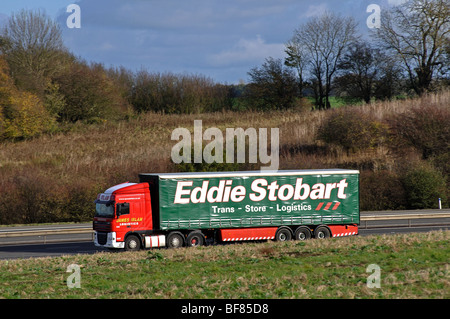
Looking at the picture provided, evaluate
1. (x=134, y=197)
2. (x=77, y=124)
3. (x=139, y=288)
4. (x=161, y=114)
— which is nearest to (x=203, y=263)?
(x=139, y=288)

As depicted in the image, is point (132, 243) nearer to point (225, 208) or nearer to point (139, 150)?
point (225, 208)

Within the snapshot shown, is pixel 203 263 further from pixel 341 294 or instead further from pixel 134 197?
pixel 134 197

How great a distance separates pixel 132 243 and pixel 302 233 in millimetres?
7739

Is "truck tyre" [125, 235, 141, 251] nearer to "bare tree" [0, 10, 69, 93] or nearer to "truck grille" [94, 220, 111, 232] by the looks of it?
"truck grille" [94, 220, 111, 232]

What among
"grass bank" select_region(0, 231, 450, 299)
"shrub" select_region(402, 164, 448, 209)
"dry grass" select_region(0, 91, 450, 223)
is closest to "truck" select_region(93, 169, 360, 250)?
"grass bank" select_region(0, 231, 450, 299)

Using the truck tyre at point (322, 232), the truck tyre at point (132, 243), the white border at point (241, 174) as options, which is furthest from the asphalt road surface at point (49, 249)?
the white border at point (241, 174)

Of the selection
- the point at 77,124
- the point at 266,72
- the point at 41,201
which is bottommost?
the point at 41,201

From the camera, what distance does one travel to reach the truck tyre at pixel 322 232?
85.6 ft

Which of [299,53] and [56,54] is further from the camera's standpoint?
[299,53]

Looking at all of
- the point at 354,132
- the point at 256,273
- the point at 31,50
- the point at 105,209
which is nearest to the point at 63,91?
the point at 31,50

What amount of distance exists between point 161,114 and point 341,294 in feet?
190

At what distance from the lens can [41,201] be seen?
39.9m

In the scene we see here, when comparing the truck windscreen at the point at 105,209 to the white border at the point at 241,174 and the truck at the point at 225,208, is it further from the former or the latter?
the white border at the point at 241,174

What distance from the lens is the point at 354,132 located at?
49812mm
